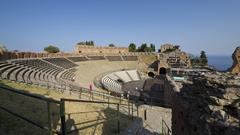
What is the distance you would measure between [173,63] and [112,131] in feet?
163

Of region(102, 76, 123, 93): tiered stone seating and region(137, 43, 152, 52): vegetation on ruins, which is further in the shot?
region(137, 43, 152, 52): vegetation on ruins

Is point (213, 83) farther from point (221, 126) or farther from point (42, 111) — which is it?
point (42, 111)

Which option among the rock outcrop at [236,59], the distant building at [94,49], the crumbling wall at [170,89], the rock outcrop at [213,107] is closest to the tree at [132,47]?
the distant building at [94,49]

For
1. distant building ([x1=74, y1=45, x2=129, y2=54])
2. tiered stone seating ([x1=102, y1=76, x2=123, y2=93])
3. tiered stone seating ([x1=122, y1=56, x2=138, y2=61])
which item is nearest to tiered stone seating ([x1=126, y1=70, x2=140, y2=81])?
tiered stone seating ([x1=122, y1=56, x2=138, y2=61])

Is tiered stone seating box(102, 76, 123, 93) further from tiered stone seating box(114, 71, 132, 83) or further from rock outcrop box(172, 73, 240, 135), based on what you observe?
rock outcrop box(172, 73, 240, 135)

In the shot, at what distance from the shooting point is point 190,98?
6363mm

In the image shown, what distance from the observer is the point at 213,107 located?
4832 mm

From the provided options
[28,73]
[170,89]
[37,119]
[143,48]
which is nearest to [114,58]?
[143,48]

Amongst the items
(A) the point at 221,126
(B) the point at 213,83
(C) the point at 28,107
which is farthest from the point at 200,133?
(C) the point at 28,107

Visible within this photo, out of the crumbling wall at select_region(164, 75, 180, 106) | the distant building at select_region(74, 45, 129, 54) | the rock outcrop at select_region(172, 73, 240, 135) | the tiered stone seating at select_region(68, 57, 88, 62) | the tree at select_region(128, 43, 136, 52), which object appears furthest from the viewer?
the tree at select_region(128, 43, 136, 52)

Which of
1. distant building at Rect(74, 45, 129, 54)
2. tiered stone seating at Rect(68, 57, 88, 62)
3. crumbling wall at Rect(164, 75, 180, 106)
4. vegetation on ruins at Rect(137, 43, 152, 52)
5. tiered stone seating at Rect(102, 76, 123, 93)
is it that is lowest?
tiered stone seating at Rect(102, 76, 123, 93)

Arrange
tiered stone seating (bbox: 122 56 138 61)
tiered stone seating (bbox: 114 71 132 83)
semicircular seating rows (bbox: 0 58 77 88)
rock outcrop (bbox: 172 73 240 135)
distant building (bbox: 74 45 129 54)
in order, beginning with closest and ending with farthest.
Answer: rock outcrop (bbox: 172 73 240 135), semicircular seating rows (bbox: 0 58 77 88), tiered stone seating (bbox: 114 71 132 83), tiered stone seating (bbox: 122 56 138 61), distant building (bbox: 74 45 129 54)

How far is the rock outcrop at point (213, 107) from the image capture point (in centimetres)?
441

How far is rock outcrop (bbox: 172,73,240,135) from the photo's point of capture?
441cm
